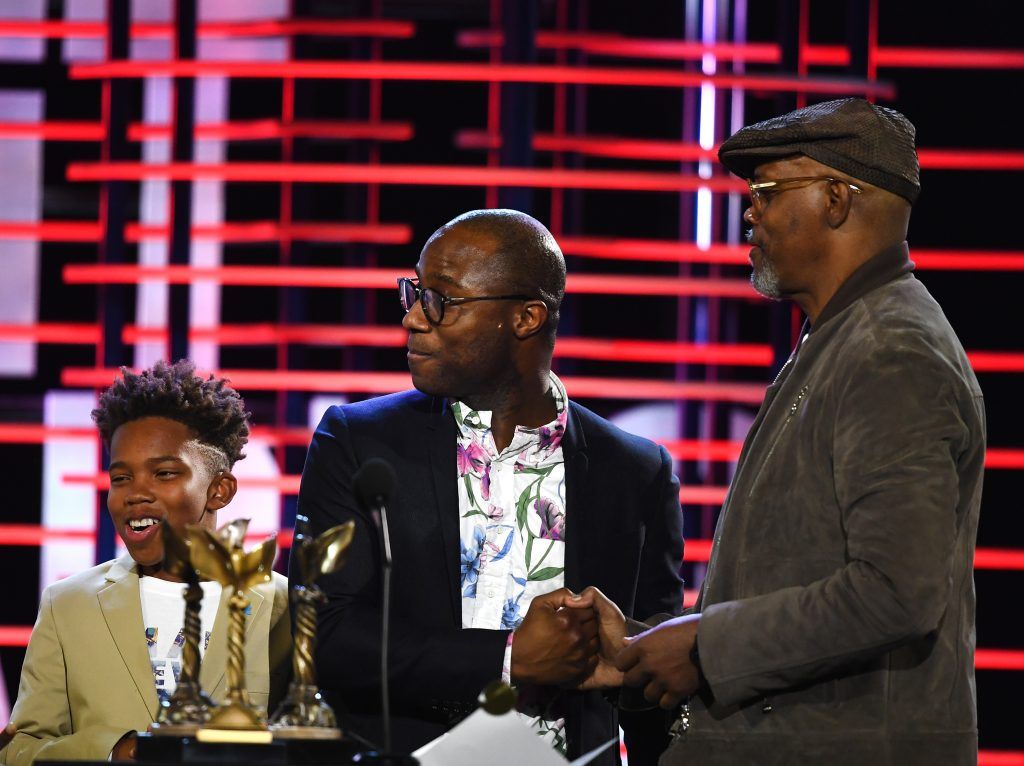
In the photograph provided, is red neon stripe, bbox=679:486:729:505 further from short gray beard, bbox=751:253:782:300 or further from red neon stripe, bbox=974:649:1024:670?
short gray beard, bbox=751:253:782:300

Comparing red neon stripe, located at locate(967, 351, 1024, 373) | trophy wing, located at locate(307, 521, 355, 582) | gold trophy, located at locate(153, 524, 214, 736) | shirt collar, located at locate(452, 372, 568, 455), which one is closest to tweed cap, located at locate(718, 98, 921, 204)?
shirt collar, located at locate(452, 372, 568, 455)

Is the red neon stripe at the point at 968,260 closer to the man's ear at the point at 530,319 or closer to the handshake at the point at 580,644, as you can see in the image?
the man's ear at the point at 530,319

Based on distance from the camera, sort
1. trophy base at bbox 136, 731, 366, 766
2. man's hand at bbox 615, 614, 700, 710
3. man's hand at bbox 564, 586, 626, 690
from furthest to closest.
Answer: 1. man's hand at bbox 564, 586, 626, 690
2. man's hand at bbox 615, 614, 700, 710
3. trophy base at bbox 136, 731, 366, 766

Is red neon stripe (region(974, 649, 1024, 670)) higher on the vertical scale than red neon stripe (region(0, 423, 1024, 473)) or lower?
lower

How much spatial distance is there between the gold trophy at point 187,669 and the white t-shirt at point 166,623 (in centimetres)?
99

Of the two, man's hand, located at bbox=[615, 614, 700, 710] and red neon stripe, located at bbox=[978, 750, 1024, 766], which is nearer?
man's hand, located at bbox=[615, 614, 700, 710]

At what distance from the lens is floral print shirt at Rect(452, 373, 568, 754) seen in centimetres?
309

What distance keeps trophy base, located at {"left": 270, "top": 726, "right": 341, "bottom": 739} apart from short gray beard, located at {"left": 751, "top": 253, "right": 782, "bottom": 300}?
1178 millimetres

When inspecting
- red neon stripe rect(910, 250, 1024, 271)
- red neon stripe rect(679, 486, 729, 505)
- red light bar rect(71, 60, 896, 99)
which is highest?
red light bar rect(71, 60, 896, 99)

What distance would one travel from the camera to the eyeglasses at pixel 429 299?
10.3 ft

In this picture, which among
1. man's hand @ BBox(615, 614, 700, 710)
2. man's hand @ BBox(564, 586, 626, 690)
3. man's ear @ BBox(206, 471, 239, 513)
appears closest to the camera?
man's hand @ BBox(615, 614, 700, 710)

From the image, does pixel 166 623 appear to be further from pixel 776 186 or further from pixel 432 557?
pixel 776 186

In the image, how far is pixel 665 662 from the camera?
2.62 m

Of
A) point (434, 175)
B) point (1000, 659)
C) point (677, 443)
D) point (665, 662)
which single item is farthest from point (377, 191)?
point (665, 662)
